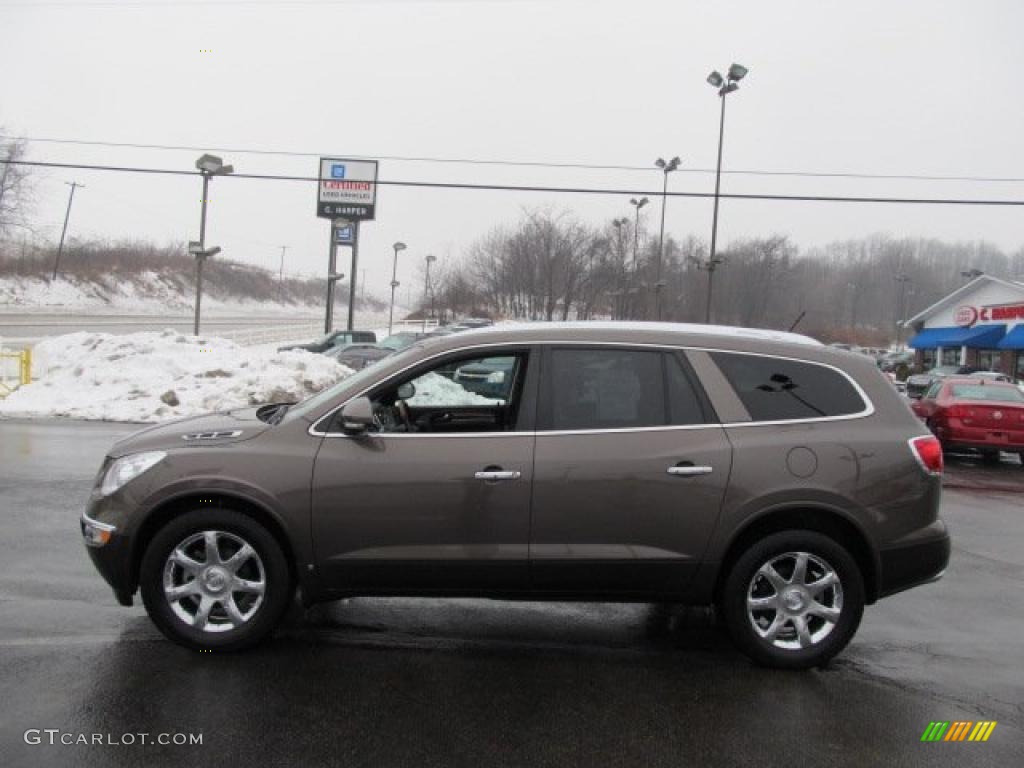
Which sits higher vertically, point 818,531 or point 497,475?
point 497,475

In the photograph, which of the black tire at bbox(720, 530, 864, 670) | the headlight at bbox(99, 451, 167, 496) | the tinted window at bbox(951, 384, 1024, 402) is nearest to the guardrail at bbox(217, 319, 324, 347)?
the tinted window at bbox(951, 384, 1024, 402)

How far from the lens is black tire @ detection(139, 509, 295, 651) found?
4.25 m

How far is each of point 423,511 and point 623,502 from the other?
104cm

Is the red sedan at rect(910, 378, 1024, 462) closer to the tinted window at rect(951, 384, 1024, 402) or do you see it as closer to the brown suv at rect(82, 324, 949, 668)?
the tinted window at rect(951, 384, 1024, 402)

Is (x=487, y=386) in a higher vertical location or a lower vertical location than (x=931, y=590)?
higher

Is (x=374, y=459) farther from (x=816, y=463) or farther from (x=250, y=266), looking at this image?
(x=250, y=266)

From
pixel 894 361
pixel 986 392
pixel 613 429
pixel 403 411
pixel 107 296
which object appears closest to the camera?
pixel 613 429

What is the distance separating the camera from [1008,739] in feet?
12.2

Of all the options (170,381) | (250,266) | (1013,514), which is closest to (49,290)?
(250,266)

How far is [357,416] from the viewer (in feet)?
13.9

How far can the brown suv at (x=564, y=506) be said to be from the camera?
13.9ft

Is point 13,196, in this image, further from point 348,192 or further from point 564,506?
point 564,506

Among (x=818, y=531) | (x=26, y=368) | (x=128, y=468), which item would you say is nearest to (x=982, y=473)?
(x=818, y=531)

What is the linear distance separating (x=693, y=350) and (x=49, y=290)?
247 ft
